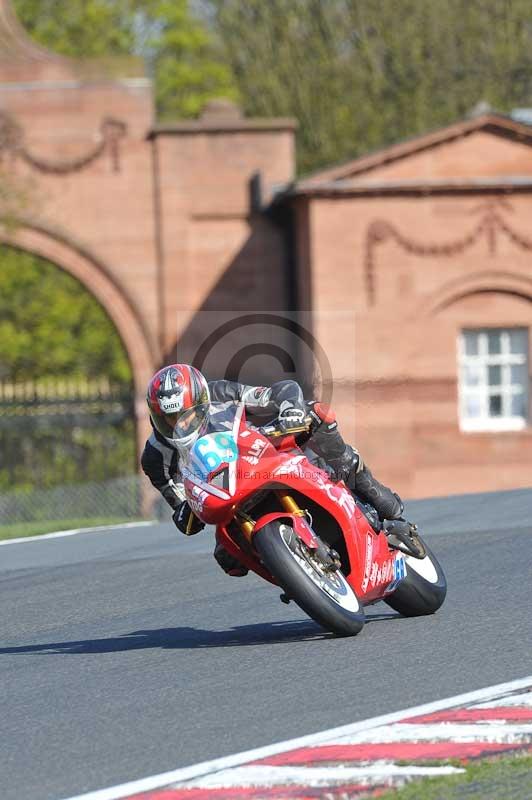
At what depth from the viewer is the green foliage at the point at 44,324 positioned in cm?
4503

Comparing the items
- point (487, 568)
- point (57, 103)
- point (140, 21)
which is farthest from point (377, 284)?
point (140, 21)

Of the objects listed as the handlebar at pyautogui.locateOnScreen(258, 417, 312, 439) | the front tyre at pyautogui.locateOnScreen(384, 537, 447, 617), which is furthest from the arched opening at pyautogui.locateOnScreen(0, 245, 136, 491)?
the handlebar at pyautogui.locateOnScreen(258, 417, 312, 439)

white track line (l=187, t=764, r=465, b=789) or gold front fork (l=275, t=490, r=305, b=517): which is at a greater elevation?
gold front fork (l=275, t=490, r=305, b=517)

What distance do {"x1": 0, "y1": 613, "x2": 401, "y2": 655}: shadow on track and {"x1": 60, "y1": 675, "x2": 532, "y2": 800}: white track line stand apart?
60.5 inches

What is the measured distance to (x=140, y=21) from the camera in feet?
167

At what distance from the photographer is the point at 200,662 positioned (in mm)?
7219

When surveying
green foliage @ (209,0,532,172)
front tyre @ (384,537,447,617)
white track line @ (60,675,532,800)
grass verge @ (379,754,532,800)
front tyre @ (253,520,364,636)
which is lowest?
white track line @ (60,675,532,800)

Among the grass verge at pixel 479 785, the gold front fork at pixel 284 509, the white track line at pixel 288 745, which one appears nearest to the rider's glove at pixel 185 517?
the gold front fork at pixel 284 509

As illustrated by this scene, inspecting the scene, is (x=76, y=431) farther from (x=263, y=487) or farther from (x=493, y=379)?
(x=263, y=487)

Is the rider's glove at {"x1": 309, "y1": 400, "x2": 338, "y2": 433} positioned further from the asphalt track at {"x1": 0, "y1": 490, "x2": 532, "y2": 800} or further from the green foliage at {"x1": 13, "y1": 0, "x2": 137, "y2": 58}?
the green foliage at {"x1": 13, "y1": 0, "x2": 137, "y2": 58}

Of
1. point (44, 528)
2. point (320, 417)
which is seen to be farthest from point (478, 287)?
point (320, 417)

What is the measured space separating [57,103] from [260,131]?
3.49 meters

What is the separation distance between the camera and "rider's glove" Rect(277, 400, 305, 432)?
23.9 feet

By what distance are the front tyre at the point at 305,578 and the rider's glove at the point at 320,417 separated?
0.56 m
